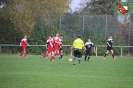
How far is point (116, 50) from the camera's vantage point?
51.7 metres

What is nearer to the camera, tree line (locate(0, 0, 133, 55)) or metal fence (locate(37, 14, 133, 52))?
metal fence (locate(37, 14, 133, 52))

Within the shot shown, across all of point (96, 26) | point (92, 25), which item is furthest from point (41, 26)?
point (96, 26)

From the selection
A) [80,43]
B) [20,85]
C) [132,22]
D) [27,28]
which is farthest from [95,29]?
[20,85]

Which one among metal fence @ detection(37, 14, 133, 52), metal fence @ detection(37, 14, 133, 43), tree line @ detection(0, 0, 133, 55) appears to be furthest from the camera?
tree line @ detection(0, 0, 133, 55)

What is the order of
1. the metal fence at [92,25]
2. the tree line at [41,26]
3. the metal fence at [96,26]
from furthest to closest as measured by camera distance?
the tree line at [41,26], the metal fence at [92,25], the metal fence at [96,26]

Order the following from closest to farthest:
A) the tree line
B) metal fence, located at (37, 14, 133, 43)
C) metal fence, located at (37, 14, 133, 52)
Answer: metal fence, located at (37, 14, 133, 52), metal fence, located at (37, 14, 133, 43), the tree line

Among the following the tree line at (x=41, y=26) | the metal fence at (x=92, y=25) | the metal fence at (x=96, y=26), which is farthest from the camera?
→ the tree line at (x=41, y=26)

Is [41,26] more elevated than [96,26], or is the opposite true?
[41,26]

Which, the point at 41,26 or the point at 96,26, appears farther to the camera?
the point at 41,26

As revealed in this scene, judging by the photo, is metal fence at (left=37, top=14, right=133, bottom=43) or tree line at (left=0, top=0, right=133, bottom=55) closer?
metal fence at (left=37, top=14, right=133, bottom=43)

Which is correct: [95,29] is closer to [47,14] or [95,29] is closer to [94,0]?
[47,14]

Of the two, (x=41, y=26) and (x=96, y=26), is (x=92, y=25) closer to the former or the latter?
(x=96, y=26)

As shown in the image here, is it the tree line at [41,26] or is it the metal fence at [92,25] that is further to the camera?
the tree line at [41,26]

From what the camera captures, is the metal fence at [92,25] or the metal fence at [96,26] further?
the metal fence at [92,25]
